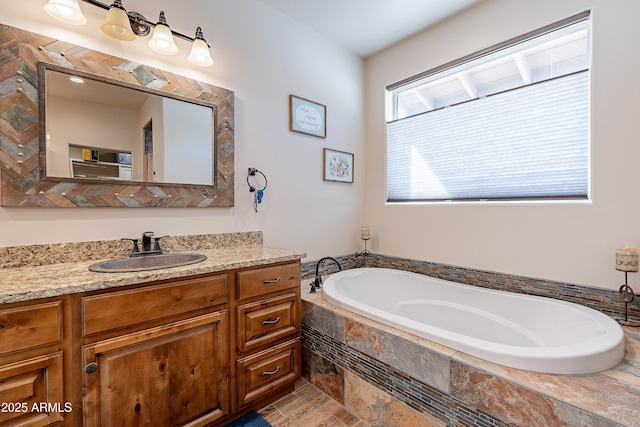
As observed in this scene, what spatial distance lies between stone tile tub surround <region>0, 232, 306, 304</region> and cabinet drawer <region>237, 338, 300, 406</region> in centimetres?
53

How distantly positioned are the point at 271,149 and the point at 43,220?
4.67 feet

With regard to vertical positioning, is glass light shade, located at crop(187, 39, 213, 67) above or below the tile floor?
above

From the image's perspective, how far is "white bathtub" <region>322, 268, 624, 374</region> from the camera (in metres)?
1.13

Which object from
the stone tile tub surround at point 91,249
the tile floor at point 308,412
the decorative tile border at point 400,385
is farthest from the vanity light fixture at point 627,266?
the stone tile tub surround at point 91,249

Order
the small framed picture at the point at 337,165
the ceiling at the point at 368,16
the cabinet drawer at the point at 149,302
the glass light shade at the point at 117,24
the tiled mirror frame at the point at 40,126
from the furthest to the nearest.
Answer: the small framed picture at the point at 337,165 → the ceiling at the point at 368,16 → the glass light shade at the point at 117,24 → the tiled mirror frame at the point at 40,126 → the cabinet drawer at the point at 149,302

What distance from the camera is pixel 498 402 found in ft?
3.60

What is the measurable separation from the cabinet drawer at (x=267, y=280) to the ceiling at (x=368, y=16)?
6.62 feet

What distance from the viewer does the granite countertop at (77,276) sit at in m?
0.98

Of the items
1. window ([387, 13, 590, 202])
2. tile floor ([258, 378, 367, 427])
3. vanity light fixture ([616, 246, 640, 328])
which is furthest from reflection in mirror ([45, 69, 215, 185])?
vanity light fixture ([616, 246, 640, 328])

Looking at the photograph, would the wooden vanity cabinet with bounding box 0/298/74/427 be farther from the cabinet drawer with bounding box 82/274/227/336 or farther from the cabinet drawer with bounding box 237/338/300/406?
the cabinet drawer with bounding box 237/338/300/406

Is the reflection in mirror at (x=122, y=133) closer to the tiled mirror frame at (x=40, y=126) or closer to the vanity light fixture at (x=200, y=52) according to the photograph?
the tiled mirror frame at (x=40, y=126)

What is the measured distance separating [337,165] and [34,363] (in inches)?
92.4

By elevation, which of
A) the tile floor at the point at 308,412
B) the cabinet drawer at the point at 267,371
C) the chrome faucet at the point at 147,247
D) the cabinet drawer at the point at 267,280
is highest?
the chrome faucet at the point at 147,247

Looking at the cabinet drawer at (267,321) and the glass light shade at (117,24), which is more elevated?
the glass light shade at (117,24)
